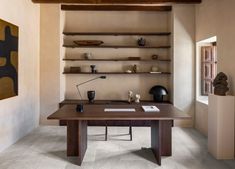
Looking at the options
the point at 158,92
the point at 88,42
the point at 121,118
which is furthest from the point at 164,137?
the point at 88,42

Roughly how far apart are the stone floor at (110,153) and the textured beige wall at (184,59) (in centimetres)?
84

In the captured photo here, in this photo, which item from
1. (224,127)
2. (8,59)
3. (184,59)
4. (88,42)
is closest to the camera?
(224,127)

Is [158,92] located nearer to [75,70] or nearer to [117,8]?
[75,70]

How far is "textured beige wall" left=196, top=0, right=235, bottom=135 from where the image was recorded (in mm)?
3476

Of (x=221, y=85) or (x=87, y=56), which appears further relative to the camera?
(x=87, y=56)

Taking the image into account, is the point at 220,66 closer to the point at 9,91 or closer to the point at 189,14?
the point at 189,14

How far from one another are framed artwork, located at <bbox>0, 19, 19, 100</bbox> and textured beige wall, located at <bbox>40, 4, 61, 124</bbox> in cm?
131

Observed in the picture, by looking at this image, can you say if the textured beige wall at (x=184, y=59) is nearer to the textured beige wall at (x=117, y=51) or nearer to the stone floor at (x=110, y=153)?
the textured beige wall at (x=117, y=51)

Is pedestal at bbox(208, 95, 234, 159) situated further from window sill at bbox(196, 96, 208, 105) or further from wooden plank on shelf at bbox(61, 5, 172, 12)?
wooden plank on shelf at bbox(61, 5, 172, 12)

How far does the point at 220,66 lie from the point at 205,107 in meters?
1.05

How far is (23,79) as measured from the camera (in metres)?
4.38

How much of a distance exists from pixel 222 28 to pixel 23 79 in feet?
11.9

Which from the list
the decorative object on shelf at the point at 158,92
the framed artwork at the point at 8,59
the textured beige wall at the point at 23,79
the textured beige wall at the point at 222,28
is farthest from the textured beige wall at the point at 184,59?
the framed artwork at the point at 8,59

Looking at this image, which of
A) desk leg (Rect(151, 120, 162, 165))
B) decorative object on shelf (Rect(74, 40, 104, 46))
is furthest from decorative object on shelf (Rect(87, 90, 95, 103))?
desk leg (Rect(151, 120, 162, 165))
